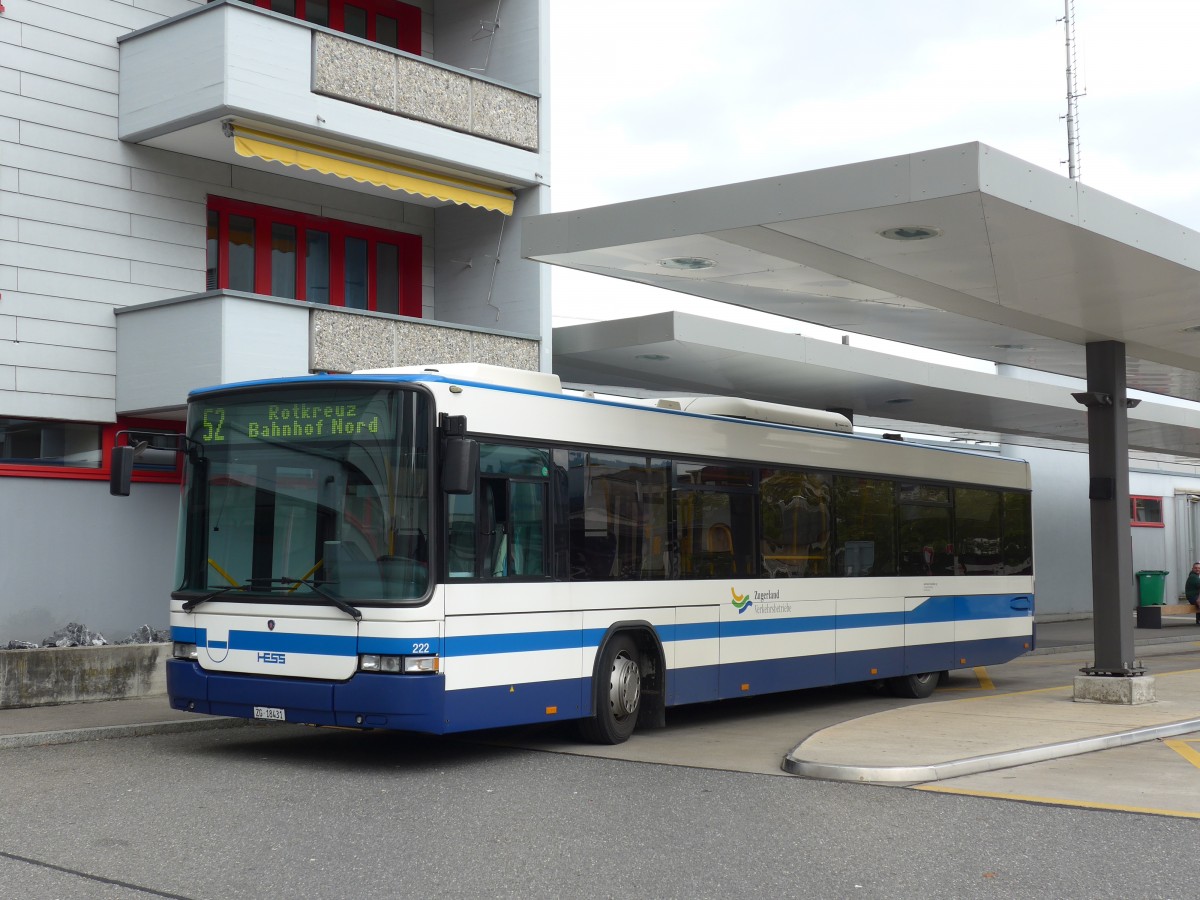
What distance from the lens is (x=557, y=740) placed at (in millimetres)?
12539

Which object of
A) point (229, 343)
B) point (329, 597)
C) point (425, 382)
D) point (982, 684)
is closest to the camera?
point (329, 597)

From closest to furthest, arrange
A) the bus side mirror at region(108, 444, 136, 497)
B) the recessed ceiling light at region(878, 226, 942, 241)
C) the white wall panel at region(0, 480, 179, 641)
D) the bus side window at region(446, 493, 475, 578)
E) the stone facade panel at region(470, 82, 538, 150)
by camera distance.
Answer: the bus side window at region(446, 493, 475, 578)
the bus side mirror at region(108, 444, 136, 497)
the recessed ceiling light at region(878, 226, 942, 241)
the white wall panel at region(0, 480, 179, 641)
the stone facade panel at region(470, 82, 538, 150)

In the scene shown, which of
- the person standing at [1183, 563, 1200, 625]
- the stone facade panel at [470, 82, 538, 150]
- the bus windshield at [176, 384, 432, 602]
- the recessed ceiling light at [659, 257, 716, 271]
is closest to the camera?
the bus windshield at [176, 384, 432, 602]

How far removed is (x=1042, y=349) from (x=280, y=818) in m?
13.6

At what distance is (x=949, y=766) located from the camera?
10484mm

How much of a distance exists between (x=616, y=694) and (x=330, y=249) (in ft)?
32.2

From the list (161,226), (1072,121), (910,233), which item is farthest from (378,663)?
(1072,121)

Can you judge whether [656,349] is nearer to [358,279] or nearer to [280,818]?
[358,279]

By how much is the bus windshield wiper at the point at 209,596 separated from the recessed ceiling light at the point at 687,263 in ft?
16.8

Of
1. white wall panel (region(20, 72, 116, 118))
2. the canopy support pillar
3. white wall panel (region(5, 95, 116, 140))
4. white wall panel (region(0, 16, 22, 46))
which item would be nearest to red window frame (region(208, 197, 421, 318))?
white wall panel (region(5, 95, 116, 140))

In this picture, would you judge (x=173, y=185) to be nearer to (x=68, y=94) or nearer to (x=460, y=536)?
(x=68, y=94)

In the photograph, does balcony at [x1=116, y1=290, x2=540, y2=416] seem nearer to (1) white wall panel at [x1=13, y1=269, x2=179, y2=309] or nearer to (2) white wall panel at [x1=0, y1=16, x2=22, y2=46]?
(1) white wall panel at [x1=13, y1=269, x2=179, y2=309]

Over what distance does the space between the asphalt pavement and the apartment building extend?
2.89 m

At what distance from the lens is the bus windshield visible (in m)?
10.2
